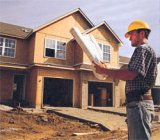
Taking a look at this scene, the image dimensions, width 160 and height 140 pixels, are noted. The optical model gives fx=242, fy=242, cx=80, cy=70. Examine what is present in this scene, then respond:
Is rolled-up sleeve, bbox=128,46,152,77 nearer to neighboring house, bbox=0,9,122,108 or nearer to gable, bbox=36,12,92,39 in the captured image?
neighboring house, bbox=0,9,122,108

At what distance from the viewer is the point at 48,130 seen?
11.7 metres

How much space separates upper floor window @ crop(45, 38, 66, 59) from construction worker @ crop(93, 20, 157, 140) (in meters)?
19.7

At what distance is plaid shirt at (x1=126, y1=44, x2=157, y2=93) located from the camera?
304 centimetres

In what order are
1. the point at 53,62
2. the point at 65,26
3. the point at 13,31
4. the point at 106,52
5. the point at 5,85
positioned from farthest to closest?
the point at 106,52 < the point at 13,31 < the point at 65,26 < the point at 53,62 < the point at 5,85

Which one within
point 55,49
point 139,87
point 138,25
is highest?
point 55,49

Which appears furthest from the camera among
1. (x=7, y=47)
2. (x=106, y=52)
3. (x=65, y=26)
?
(x=106, y=52)

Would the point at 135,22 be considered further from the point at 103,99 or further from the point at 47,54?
the point at 103,99

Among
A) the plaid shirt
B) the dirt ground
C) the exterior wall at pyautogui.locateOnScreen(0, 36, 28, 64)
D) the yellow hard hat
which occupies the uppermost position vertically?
the exterior wall at pyautogui.locateOnScreen(0, 36, 28, 64)

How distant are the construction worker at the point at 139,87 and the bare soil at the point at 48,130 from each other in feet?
20.9

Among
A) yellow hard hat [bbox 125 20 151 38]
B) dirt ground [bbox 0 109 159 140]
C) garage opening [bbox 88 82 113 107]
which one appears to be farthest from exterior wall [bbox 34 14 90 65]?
yellow hard hat [bbox 125 20 151 38]

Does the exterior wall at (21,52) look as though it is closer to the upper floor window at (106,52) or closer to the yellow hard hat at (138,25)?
the upper floor window at (106,52)

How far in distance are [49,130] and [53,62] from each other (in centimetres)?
1132

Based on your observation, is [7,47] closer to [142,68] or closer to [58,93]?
[58,93]

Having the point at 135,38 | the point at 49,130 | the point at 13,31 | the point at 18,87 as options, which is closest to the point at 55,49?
the point at 13,31
